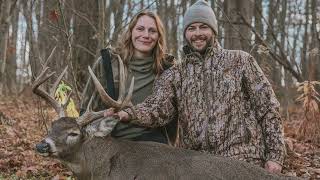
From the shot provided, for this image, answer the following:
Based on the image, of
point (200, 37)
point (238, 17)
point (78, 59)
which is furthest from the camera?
point (238, 17)

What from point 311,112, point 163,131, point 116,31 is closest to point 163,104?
point 163,131

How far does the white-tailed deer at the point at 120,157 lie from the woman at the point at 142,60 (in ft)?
2.26

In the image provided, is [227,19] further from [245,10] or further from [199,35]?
[199,35]

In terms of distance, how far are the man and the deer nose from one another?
27.2 inches

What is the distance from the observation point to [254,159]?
5914 mm

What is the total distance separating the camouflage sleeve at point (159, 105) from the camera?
20.5 feet

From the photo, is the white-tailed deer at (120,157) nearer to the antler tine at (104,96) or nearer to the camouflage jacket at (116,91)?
the antler tine at (104,96)

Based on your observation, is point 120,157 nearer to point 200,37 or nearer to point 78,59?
point 200,37

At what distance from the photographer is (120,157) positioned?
5.71 m

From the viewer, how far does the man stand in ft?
19.4

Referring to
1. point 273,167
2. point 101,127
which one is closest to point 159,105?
point 101,127

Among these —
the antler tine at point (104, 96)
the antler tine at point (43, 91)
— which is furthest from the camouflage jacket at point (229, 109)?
the antler tine at point (43, 91)

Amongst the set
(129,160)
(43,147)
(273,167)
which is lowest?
(273,167)

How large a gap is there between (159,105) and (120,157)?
2.85 ft
